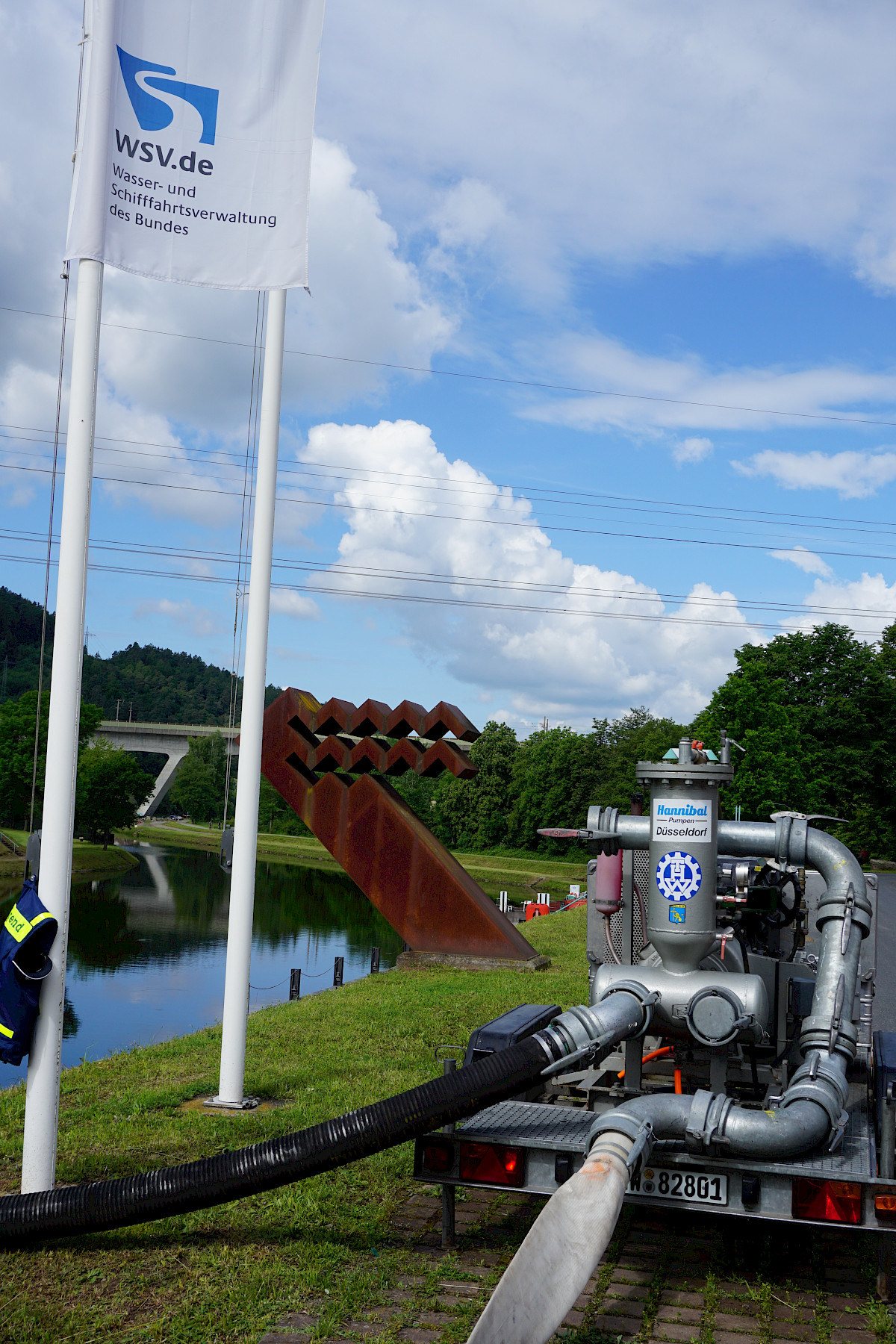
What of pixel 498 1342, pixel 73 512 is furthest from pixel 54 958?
pixel 498 1342

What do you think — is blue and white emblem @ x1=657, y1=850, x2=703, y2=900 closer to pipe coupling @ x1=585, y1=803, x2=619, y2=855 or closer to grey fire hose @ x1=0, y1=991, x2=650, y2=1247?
pipe coupling @ x1=585, y1=803, x2=619, y2=855

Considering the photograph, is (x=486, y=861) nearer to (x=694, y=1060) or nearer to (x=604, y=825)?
(x=694, y=1060)

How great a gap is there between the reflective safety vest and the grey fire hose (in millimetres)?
862

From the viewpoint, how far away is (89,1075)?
8.97 m

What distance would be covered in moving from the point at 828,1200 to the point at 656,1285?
3.45ft

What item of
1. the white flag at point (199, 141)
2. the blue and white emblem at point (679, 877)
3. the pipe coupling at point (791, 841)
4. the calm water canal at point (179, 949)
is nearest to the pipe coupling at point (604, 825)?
the blue and white emblem at point (679, 877)

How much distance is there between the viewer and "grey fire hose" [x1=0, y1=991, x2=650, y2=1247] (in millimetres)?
4855

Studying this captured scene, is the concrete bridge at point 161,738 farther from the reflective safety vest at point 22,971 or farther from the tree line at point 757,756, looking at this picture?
the reflective safety vest at point 22,971

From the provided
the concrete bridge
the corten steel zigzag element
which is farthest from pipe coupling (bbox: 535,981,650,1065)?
the concrete bridge

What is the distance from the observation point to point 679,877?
5.70m

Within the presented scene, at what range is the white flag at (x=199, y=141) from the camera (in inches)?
241

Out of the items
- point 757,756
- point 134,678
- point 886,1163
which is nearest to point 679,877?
point 886,1163

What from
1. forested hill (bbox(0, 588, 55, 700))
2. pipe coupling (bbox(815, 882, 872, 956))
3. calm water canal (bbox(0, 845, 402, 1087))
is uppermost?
forested hill (bbox(0, 588, 55, 700))

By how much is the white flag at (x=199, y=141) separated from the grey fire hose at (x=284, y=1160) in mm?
4807
